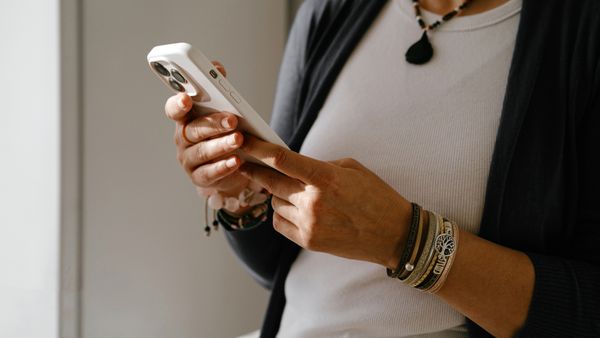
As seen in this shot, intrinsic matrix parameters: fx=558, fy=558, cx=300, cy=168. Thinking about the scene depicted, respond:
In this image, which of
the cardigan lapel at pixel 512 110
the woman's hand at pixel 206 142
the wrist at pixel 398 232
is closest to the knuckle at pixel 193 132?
the woman's hand at pixel 206 142

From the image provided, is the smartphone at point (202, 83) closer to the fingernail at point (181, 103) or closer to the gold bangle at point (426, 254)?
the fingernail at point (181, 103)

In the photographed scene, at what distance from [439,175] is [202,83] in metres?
0.31

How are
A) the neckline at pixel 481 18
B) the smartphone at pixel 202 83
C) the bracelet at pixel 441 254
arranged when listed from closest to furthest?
the smartphone at pixel 202 83 → the bracelet at pixel 441 254 → the neckline at pixel 481 18

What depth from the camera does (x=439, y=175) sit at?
2.23ft

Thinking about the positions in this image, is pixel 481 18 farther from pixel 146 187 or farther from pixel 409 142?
pixel 146 187

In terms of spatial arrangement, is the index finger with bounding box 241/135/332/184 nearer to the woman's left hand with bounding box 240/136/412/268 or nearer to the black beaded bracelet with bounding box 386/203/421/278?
the woman's left hand with bounding box 240/136/412/268

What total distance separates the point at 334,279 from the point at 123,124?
0.54 meters

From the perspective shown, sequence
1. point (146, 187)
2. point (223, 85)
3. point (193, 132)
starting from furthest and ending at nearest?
point (146, 187), point (193, 132), point (223, 85)

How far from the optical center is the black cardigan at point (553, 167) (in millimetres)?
619

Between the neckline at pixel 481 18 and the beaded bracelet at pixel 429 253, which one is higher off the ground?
the neckline at pixel 481 18

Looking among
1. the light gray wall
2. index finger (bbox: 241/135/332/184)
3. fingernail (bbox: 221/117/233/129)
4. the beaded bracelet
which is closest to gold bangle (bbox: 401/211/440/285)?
the beaded bracelet

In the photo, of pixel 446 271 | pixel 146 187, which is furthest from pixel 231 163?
pixel 146 187

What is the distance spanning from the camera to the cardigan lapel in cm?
65

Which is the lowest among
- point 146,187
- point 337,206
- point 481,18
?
point 146,187
